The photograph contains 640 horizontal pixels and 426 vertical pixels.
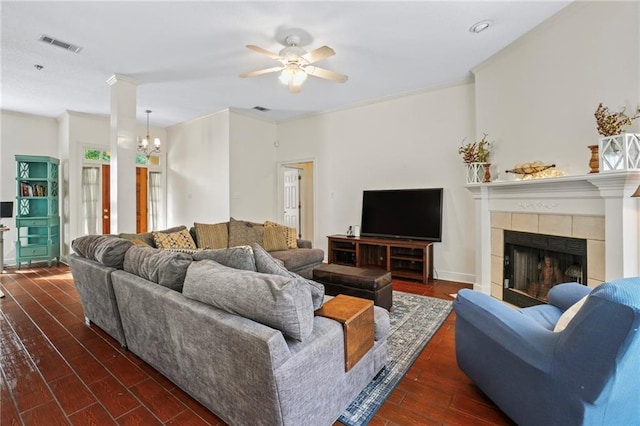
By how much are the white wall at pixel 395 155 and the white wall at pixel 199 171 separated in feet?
4.48

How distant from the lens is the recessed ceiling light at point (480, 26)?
2935 millimetres

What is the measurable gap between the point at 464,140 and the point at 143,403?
465 cm

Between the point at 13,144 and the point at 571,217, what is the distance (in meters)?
8.64

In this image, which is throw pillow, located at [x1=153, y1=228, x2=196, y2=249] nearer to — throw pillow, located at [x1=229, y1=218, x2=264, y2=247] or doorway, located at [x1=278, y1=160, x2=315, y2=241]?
throw pillow, located at [x1=229, y1=218, x2=264, y2=247]

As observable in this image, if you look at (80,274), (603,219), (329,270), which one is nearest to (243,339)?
(329,270)

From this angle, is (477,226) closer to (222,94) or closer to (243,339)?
(243,339)

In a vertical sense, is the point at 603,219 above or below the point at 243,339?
above

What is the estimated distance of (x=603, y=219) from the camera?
2.47 metres

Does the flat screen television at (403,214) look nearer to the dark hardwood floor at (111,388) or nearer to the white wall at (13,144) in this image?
the dark hardwood floor at (111,388)

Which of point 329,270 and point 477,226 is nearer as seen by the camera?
point 329,270

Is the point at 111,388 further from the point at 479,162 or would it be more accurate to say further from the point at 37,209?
the point at 37,209

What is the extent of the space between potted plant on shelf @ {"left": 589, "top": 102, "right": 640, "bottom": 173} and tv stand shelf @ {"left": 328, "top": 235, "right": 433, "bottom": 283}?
2349mm

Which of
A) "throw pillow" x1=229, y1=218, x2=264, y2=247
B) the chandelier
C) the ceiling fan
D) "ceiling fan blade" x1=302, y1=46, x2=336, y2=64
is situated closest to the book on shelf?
the chandelier

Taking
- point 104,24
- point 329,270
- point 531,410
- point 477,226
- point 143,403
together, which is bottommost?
point 143,403
